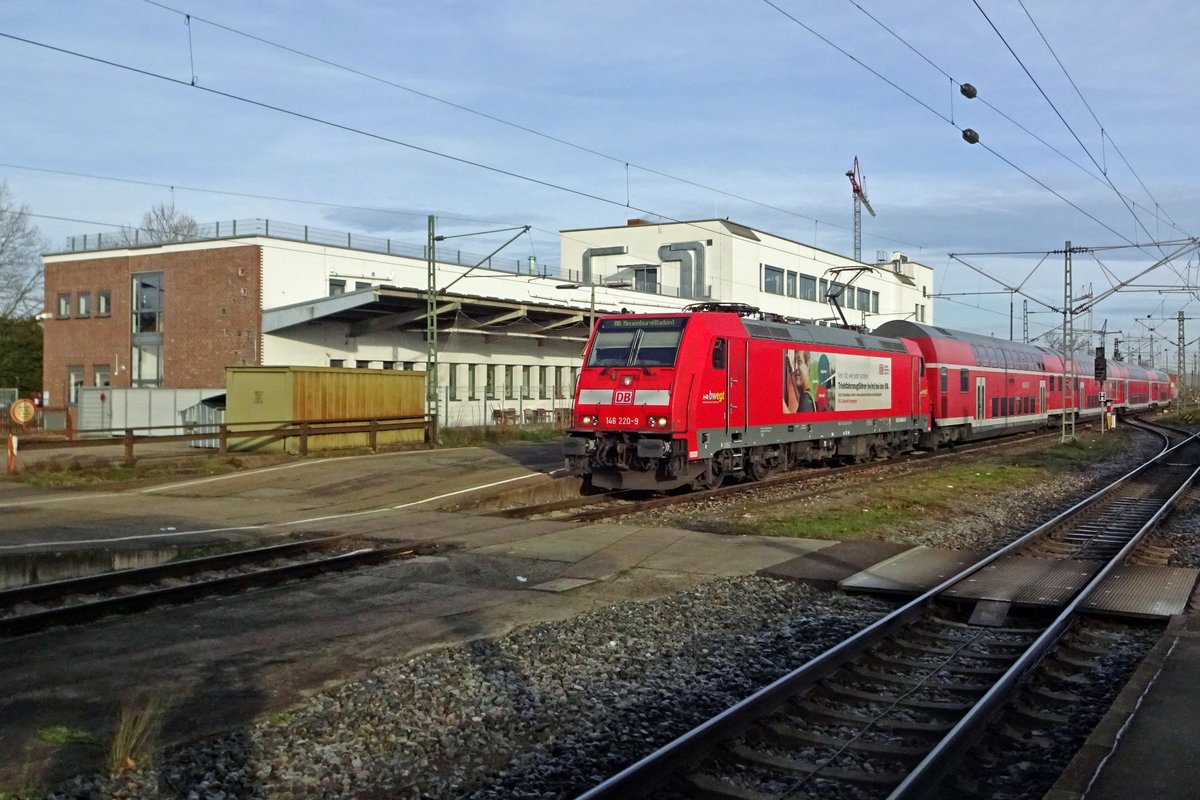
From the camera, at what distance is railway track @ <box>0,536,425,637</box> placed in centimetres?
931

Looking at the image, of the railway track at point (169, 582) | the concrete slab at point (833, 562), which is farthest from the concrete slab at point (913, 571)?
the railway track at point (169, 582)

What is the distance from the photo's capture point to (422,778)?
5.62m

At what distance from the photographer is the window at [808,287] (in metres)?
65.9

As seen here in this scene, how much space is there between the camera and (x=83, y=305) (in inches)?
1779

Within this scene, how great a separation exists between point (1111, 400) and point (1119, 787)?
190 feet

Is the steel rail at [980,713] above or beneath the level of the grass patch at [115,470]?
beneath

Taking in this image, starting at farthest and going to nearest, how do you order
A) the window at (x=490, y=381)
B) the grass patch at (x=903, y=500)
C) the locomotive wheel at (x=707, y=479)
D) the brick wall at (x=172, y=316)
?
the window at (x=490, y=381), the brick wall at (x=172, y=316), the locomotive wheel at (x=707, y=479), the grass patch at (x=903, y=500)

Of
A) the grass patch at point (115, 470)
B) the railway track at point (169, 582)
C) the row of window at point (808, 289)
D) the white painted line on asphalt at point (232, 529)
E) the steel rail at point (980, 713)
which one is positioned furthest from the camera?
the row of window at point (808, 289)

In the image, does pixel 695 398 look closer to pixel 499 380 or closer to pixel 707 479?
pixel 707 479

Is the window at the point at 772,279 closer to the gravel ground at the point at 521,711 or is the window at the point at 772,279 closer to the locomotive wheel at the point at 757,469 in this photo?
the locomotive wheel at the point at 757,469

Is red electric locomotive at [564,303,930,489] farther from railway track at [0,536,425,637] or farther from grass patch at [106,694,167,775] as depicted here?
grass patch at [106,694,167,775]

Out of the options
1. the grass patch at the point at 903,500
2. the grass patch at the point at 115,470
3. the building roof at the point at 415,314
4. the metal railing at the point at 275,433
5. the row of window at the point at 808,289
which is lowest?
the grass patch at the point at 903,500

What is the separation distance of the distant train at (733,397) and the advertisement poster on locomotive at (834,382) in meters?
0.03

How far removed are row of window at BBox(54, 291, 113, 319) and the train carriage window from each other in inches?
1331
